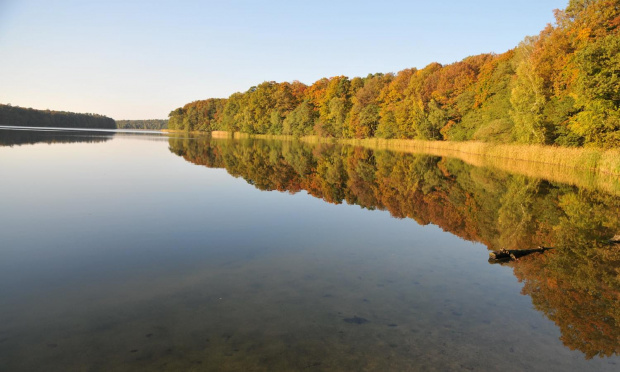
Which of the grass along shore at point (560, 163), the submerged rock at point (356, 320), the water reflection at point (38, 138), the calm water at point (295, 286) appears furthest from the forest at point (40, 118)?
the submerged rock at point (356, 320)

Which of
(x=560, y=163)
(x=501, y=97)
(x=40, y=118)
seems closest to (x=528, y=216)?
(x=560, y=163)

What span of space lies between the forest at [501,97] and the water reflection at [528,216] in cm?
1237

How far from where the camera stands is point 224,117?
134m

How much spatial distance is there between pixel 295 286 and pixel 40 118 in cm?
20283

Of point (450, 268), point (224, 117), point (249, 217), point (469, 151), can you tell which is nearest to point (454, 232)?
point (450, 268)

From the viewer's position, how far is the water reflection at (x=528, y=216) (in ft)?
21.7

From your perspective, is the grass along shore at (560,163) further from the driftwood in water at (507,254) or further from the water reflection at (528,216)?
the driftwood in water at (507,254)

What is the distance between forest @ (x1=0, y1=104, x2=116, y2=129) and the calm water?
580ft

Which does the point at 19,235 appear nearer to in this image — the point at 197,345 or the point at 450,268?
the point at 197,345

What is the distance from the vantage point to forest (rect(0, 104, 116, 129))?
490 feet

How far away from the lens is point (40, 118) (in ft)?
540

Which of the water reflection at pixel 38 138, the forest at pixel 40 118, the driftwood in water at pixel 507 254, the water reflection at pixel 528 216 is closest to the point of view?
the water reflection at pixel 528 216

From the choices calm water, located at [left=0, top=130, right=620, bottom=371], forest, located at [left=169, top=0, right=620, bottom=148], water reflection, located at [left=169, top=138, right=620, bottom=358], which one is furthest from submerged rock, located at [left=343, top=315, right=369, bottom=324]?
forest, located at [left=169, top=0, right=620, bottom=148]

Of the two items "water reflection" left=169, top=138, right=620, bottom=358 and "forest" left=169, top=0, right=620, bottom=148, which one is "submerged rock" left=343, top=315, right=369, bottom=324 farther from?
"forest" left=169, top=0, right=620, bottom=148
